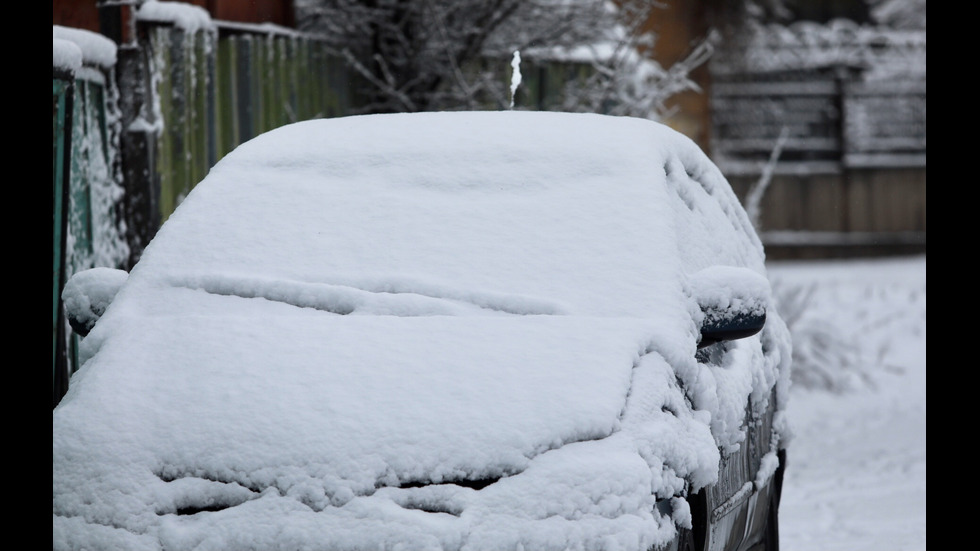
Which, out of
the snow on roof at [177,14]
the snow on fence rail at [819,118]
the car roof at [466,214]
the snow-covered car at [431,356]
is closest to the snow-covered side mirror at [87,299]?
the snow-covered car at [431,356]

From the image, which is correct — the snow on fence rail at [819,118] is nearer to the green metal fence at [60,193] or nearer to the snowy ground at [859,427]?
the snowy ground at [859,427]

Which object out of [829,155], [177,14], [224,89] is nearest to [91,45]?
[177,14]

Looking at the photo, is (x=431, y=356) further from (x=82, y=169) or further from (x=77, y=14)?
(x=77, y=14)

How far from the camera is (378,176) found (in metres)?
3.84

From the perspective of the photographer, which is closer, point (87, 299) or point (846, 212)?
point (87, 299)

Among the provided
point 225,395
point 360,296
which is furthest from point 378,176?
point 225,395

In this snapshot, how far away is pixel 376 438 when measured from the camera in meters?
2.78

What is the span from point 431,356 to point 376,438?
31 cm

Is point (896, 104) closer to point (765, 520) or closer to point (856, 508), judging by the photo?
point (856, 508)

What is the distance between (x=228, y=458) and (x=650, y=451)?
0.92 metres

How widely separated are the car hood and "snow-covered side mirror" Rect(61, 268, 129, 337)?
530 millimetres

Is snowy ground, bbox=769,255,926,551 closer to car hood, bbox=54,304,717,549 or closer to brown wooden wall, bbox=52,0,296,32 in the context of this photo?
car hood, bbox=54,304,717,549

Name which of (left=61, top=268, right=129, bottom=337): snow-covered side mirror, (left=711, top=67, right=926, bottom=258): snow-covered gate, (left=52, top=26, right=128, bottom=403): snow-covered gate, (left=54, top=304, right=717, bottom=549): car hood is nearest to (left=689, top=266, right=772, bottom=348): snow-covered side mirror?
(left=54, top=304, right=717, bottom=549): car hood
